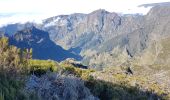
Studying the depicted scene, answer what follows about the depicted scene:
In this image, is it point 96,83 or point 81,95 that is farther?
point 96,83

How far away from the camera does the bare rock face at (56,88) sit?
17.5 metres

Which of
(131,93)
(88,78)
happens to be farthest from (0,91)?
(131,93)

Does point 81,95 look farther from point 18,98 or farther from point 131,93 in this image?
point 131,93

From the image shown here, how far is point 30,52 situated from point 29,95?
2201mm

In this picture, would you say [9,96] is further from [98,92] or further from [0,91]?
[98,92]

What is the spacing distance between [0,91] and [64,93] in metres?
3.53

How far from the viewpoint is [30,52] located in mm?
18016

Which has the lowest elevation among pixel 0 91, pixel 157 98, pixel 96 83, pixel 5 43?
pixel 157 98

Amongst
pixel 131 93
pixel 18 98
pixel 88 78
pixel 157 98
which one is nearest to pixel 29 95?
pixel 18 98

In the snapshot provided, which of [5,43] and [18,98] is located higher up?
[5,43]

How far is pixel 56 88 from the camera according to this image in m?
18.2

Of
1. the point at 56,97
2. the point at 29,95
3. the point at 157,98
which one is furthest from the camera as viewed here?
Answer: the point at 157,98

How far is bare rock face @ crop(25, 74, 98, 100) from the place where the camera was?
17469 mm

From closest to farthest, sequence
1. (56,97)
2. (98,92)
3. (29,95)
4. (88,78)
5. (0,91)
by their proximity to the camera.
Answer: (0,91), (29,95), (56,97), (98,92), (88,78)
